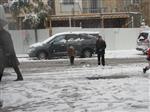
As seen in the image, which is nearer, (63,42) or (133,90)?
(133,90)

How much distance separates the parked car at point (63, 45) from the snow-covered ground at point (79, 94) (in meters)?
15.5

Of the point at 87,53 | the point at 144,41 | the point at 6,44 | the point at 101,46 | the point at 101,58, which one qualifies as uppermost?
the point at 6,44

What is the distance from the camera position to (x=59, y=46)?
3388 centimetres

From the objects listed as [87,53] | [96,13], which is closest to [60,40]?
[87,53]

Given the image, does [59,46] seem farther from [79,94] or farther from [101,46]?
[79,94]

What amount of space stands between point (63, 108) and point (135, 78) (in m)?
6.01

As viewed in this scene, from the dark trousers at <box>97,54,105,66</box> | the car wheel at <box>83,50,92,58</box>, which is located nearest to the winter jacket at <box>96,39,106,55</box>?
the dark trousers at <box>97,54,105,66</box>

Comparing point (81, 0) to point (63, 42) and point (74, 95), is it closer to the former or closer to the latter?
point (63, 42)

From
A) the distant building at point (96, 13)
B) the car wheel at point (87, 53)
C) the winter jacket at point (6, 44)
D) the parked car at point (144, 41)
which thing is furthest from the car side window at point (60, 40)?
the winter jacket at point (6, 44)

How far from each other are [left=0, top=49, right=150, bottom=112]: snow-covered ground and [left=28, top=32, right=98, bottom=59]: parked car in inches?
610

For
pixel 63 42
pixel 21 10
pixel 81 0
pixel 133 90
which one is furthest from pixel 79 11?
pixel 133 90

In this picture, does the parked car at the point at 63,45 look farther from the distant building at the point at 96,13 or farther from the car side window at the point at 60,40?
the distant building at the point at 96,13

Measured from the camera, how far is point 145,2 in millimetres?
52000

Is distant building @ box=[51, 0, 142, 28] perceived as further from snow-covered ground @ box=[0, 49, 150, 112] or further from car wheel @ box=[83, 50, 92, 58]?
snow-covered ground @ box=[0, 49, 150, 112]
